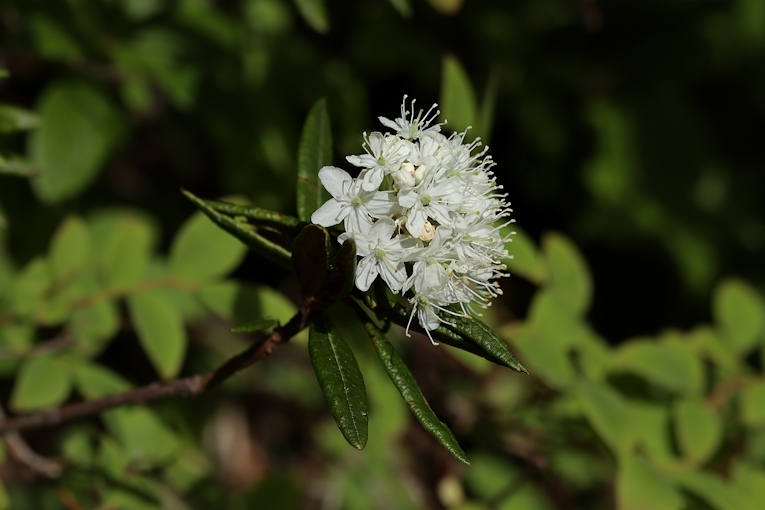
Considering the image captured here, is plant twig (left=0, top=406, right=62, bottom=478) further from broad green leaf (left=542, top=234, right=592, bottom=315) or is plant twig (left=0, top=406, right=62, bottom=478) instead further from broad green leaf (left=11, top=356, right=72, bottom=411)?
broad green leaf (left=542, top=234, right=592, bottom=315)

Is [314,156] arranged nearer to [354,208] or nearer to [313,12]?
[354,208]

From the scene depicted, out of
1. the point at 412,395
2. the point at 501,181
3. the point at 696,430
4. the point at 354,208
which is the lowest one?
the point at 696,430

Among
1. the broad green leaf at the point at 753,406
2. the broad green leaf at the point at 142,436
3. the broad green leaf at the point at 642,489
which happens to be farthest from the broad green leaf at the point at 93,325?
the broad green leaf at the point at 753,406

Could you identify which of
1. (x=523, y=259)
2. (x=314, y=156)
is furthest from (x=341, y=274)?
(x=523, y=259)

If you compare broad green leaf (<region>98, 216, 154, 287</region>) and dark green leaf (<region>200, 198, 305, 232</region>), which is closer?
dark green leaf (<region>200, 198, 305, 232</region>)

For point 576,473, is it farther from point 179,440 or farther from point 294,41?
point 294,41

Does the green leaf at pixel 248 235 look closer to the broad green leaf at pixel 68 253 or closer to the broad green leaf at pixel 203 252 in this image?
the broad green leaf at pixel 203 252

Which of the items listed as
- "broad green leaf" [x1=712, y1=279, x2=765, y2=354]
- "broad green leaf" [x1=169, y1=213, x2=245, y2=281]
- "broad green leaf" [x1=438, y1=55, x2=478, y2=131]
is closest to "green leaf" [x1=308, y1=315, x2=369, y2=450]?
"broad green leaf" [x1=169, y1=213, x2=245, y2=281]
